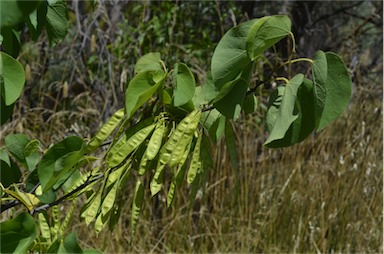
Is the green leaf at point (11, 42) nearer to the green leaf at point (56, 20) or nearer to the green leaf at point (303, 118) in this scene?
the green leaf at point (56, 20)

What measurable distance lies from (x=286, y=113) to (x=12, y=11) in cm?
35

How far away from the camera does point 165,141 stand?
925 mm

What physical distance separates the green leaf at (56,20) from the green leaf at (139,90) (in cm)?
18

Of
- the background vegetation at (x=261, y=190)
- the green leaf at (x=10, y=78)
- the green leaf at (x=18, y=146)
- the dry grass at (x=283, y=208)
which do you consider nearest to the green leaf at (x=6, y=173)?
the green leaf at (x=18, y=146)

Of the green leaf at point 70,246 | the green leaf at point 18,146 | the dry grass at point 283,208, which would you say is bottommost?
the dry grass at point 283,208

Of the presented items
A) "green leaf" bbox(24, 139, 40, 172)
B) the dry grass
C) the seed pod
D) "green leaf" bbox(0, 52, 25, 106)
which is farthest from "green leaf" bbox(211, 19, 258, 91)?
the dry grass

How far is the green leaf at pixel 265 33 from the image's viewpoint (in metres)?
0.81

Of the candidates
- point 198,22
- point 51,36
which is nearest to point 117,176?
point 51,36

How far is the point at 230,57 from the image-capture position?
0.82m

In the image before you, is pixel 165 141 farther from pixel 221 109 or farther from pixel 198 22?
pixel 198 22

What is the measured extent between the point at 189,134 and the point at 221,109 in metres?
0.05

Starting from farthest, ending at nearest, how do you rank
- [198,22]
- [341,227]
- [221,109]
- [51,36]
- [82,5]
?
[82,5] < [198,22] < [341,227] < [51,36] < [221,109]

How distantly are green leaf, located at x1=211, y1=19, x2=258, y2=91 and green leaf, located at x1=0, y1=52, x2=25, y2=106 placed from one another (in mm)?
228

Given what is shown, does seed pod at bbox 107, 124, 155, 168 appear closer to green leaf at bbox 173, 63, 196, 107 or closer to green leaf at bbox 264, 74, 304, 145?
green leaf at bbox 173, 63, 196, 107
